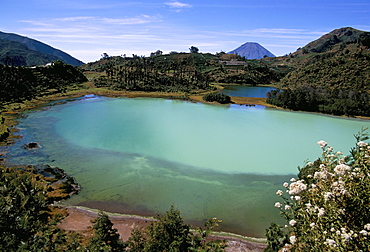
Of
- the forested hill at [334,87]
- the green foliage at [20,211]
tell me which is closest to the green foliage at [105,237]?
the green foliage at [20,211]

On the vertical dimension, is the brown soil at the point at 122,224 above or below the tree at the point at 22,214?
below

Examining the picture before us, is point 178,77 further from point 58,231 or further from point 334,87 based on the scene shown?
point 58,231

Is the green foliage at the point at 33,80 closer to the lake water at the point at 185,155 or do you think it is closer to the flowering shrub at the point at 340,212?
the lake water at the point at 185,155

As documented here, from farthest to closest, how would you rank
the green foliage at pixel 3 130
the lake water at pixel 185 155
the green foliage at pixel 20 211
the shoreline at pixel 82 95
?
the green foliage at pixel 3 130 → the lake water at pixel 185 155 → the shoreline at pixel 82 95 → the green foliage at pixel 20 211

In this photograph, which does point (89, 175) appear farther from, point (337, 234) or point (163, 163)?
point (337, 234)

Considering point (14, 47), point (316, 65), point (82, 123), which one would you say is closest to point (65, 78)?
point (82, 123)

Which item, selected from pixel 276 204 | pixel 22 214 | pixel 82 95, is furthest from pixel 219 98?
pixel 276 204
